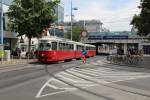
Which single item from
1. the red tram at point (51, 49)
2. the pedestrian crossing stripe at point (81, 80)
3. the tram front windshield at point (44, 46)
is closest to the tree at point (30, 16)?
the red tram at point (51, 49)

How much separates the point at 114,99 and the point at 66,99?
1.69 m

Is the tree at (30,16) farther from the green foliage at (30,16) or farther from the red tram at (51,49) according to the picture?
the red tram at (51,49)

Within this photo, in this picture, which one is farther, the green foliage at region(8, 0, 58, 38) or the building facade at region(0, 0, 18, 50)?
the building facade at region(0, 0, 18, 50)

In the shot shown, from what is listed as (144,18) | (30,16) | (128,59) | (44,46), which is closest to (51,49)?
(44,46)

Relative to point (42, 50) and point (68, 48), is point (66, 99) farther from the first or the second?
point (68, 48)

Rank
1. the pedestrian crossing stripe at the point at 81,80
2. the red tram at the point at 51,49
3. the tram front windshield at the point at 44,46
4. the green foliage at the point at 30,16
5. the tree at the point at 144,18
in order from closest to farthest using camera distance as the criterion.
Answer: the pedestrian crossing stripe at the point at 81,80 < the red tram at the point at 51,49 < the tram front windshield at the point at 44,46 < the tree at the point at 144,18 < the green foliage at the point at 30,16

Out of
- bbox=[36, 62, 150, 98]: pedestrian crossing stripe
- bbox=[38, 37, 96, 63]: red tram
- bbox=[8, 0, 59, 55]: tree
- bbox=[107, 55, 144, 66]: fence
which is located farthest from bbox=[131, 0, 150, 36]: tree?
bbox=[36, 62, 150, 98]: pedestrian crossing stripe

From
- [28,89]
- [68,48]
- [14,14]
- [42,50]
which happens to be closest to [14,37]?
[14,14]

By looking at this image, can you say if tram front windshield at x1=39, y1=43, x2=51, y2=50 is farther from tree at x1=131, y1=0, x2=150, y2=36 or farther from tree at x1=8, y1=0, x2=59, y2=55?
tree at x1=131, y1=0, x2=150, y2=36

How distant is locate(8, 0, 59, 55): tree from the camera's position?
178ft

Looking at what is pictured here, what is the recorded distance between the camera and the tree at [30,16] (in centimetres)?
5416

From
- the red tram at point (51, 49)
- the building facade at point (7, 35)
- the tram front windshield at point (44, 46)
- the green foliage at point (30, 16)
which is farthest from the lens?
the building facade at point (7, 35)

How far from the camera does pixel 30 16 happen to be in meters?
53.9

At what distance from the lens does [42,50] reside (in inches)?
1718
